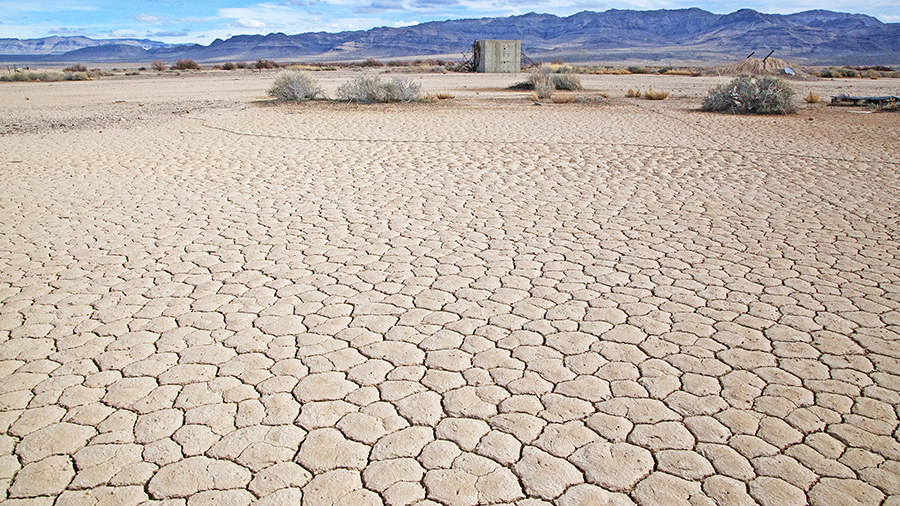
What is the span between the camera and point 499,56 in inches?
1763

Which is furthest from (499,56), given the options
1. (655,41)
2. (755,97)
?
(655,41)

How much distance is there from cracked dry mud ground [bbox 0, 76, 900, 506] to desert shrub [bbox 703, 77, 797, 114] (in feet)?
28.6

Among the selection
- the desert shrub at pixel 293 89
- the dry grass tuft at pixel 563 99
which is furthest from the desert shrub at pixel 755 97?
→ the desert shrub at pixel 293 89

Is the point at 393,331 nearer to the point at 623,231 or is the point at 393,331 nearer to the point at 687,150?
the point at 623,231

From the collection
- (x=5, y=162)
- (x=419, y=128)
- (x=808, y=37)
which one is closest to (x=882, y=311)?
(x=419, y=128)

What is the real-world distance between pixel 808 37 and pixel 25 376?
16274cm

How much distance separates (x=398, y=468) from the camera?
2.92 metres

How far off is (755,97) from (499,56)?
2999 centimetres

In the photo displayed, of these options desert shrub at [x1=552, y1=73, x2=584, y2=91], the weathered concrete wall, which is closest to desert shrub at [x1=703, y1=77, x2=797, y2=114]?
desert shrub at [x1=552, y1=73, x2=584, y2=91]

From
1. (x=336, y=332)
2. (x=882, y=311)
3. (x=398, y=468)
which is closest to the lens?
(x=398, y=468)

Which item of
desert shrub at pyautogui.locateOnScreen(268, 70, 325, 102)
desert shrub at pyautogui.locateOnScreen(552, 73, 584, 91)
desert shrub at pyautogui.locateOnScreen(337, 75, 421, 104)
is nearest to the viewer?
desert shrub at pyautogui.locateOnScreen(337, 75, 421, 104)

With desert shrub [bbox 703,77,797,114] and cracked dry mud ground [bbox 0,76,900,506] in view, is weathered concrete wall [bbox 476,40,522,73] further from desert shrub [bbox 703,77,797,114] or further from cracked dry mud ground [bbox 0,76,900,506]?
cracked dry mud ground [bbox 0,76,900,506]

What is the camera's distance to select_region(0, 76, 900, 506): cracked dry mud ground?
2893 millimetres

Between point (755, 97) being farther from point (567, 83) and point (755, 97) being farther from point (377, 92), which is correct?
point (377, 92)
